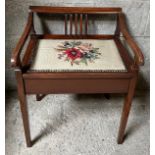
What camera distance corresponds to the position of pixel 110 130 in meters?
1.41

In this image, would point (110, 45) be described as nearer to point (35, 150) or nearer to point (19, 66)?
point (19, 66)

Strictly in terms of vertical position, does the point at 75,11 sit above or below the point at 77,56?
above

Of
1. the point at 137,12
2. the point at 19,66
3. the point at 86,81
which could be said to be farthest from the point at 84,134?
the point at 137,12

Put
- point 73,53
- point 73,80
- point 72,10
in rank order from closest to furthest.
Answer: point 73,80 < point 73,53 < point 72,10

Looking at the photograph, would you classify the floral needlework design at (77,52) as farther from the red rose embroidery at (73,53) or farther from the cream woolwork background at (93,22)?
the cream woolwork background at (93,22)

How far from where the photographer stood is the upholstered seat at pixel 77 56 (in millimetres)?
1062

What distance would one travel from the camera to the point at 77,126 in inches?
55.9

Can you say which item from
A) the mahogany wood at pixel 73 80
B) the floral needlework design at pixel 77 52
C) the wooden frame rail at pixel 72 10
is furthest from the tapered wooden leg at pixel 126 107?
the wooden frame rail at pixel 72 10

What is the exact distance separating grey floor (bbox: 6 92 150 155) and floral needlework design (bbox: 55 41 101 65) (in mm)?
501

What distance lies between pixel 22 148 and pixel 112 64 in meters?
0.70

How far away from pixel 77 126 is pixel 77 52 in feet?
1.67

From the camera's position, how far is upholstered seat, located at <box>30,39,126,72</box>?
1.06m

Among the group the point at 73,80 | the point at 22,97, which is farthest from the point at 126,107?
the point at 22,97

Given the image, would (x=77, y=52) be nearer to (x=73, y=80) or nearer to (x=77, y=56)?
(x=77, y=56)
